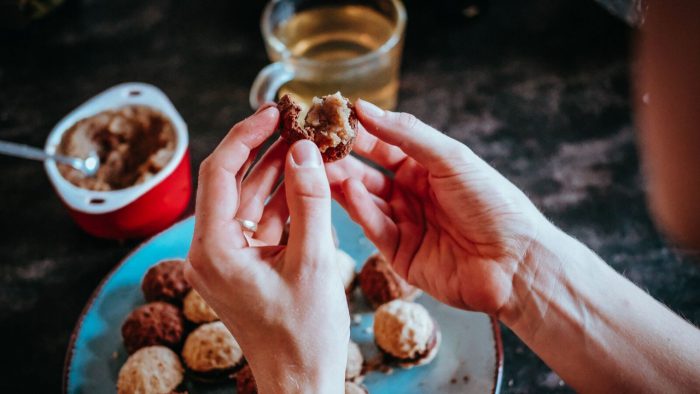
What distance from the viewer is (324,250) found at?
0.84 meters

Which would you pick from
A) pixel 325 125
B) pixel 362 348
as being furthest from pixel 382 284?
pixel 325 125

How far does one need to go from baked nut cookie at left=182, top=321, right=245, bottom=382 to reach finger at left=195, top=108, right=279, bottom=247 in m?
0.36

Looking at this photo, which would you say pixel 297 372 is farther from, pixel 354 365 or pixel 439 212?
pixel 439 212

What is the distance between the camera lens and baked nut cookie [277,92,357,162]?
40.7 inches

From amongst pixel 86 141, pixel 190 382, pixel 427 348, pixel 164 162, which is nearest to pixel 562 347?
pixel 427 348

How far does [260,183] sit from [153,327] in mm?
365

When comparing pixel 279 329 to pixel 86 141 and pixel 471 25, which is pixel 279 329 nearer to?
pixel 86 141

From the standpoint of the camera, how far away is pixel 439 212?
3.96 feet

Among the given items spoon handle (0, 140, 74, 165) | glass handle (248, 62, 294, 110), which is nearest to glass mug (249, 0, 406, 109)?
glass handle (248, 62, 294, 110)

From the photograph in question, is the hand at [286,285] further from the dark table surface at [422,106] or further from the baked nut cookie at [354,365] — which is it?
the dark table surface at [422,106]

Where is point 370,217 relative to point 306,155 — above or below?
below

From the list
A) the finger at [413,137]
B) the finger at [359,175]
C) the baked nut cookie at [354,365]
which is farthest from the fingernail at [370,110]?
the baked nut cookie at [354,365]

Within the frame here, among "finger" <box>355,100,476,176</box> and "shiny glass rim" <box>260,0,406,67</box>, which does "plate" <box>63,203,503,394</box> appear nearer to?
"finger" <box>355,100,476,176</box>

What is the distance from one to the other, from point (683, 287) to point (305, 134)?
2.95ft
